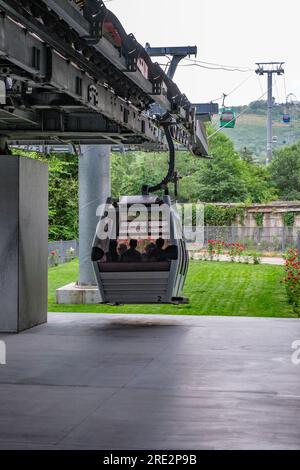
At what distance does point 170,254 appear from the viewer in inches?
616

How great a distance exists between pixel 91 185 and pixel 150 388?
1328 cm

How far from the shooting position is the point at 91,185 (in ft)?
74.4

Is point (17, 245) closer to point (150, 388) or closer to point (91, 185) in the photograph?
point (150, 388)

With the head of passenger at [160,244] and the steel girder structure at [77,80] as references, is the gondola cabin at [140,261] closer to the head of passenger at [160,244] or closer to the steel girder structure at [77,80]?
the head of passenger at [160,244]

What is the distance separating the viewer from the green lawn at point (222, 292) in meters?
23.2

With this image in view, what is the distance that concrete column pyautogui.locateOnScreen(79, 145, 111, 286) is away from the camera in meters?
22.5

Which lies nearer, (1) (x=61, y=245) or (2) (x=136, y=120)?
(2) (x=136, y=120)

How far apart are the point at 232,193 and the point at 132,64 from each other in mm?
77527

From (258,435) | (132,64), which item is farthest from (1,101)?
(258,435)

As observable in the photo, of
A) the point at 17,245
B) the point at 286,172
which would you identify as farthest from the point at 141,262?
the point at 286,172

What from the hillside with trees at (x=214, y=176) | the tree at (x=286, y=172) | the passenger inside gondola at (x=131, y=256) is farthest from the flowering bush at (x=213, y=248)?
the tree at (x=286, y=172)

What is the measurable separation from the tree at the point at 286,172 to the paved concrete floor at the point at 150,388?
3547 inches
